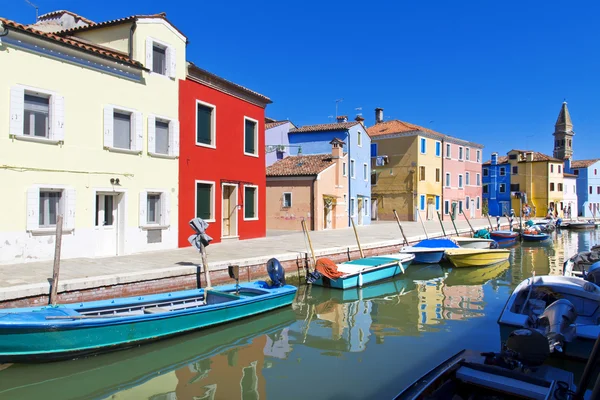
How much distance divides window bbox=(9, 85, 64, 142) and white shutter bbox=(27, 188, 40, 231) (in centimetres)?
145

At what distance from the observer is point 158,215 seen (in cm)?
1514

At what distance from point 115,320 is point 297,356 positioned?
3.22m

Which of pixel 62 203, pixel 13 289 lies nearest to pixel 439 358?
pixel 13 289

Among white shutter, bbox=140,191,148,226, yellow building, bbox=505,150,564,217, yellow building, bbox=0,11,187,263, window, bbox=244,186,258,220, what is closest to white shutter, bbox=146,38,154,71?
yellow building, bbox=0,11,187,263

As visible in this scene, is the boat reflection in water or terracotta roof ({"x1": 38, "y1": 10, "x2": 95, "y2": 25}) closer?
the boat reflection in water

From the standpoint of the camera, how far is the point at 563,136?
7169 centimetres

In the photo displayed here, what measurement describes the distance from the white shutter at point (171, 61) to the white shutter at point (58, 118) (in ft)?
13.5

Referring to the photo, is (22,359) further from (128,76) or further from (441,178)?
(441,178)

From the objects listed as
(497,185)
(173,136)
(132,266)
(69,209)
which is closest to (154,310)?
(132,266)

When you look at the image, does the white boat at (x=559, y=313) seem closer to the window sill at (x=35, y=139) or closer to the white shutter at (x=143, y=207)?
the white shutter at (x=143, y=207)

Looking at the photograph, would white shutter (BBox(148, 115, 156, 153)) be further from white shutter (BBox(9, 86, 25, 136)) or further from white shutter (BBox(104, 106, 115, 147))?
white shutter (BBox(9, 86, 25, 136))

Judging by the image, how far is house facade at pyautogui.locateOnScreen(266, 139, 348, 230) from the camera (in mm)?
25781

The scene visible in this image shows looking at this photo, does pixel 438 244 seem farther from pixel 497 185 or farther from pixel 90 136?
pixel 497 185

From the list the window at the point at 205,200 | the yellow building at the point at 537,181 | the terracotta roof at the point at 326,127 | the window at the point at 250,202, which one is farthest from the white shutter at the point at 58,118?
the yellow building at the point at 537,181
